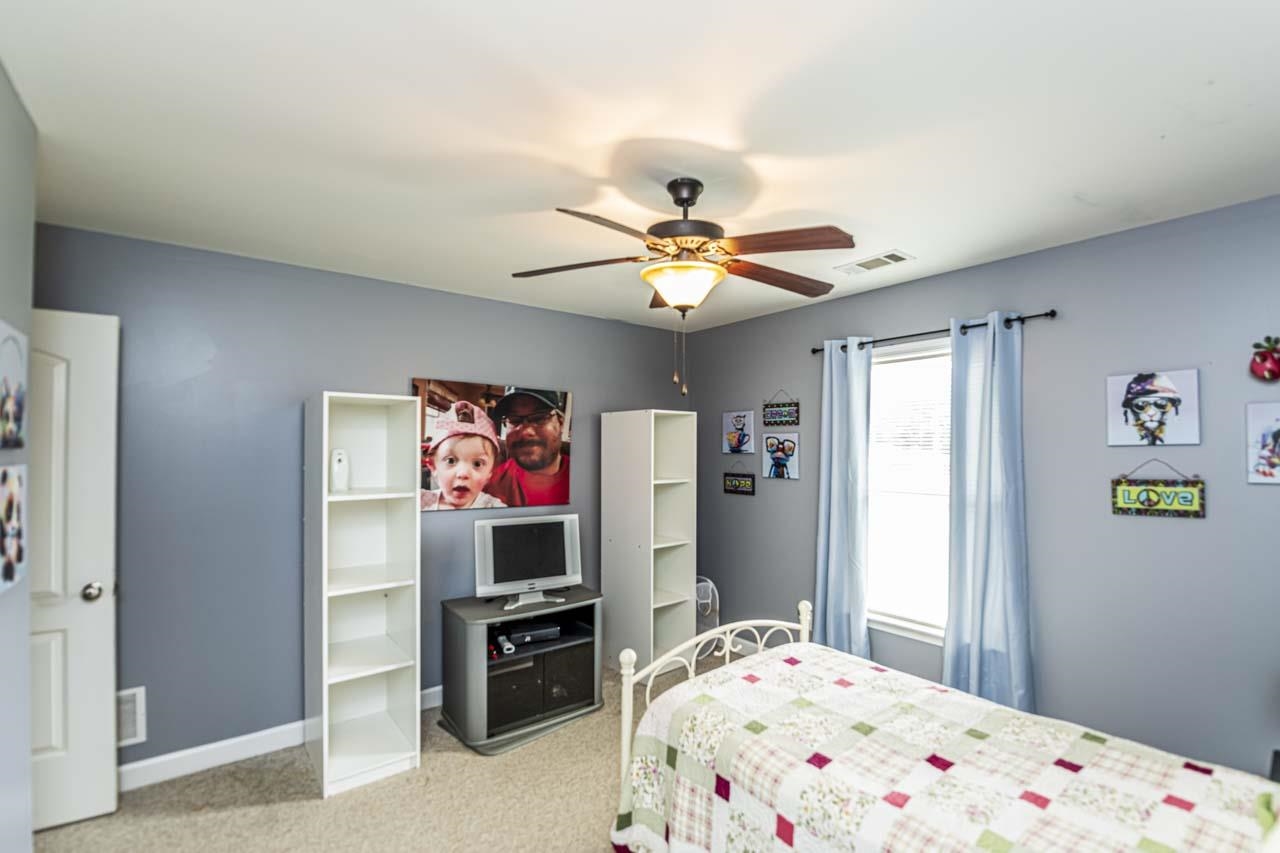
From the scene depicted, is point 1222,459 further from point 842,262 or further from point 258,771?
point 258,771

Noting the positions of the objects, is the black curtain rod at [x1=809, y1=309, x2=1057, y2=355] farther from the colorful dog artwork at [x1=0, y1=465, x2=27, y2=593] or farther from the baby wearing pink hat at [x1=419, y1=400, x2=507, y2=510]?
the colorful dog artwork at [x1=0, y1=465, x2=27, y2=593]

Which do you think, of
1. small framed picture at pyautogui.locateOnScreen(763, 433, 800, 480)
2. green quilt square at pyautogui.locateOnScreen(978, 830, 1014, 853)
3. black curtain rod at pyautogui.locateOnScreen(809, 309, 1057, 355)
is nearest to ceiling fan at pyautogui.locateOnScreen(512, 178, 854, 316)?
black curtain rod at pyautogui.locateOnScreen(809, 309, 1057, 355)

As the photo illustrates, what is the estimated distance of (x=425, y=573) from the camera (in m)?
3.54

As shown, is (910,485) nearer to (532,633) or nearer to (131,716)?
(532,633)

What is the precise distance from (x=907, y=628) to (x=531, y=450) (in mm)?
2488

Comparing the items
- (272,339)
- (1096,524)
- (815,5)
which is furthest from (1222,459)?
(272,339)

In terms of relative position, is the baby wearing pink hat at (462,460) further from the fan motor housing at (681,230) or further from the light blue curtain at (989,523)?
the light blue curtain at (989,523)

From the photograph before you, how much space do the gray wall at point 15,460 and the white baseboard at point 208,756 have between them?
1190 mm

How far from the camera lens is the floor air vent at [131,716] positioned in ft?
8.89

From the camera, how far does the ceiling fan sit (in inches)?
71.9

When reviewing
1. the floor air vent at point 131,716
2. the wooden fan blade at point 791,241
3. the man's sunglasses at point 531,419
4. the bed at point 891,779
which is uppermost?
the wooden fan blade at point 791,241

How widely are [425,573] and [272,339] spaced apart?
4.95ft

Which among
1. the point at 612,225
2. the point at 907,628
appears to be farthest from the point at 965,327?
the point at 612,225

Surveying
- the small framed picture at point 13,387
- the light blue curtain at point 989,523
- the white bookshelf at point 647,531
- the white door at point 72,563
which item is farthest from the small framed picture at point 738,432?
the small framed picture at point 13,387
